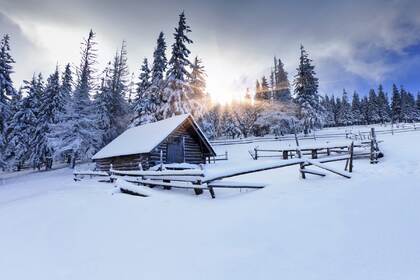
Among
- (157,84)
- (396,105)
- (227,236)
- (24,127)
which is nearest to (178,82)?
(157,84)

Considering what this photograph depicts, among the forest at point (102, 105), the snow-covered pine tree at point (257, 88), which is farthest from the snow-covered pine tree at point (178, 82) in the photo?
the snow-covered pine tree at point (257, 88)

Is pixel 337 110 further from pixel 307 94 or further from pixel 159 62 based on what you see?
pixel 159 62

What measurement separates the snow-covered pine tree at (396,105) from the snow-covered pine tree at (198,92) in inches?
2578

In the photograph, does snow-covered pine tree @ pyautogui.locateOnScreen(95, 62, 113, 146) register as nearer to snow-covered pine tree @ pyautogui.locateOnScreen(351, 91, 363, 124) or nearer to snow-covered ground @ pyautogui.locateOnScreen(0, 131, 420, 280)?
snow-covered ground @ pyautogui.locateOnScreen(0, 131, 420, 280)

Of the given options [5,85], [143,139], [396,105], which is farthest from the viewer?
[396,105]

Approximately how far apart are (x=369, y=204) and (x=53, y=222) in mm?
8618

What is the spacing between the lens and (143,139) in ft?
73.3

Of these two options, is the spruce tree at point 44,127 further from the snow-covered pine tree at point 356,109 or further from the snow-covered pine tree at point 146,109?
the snow-covered pine tree at point 356,109

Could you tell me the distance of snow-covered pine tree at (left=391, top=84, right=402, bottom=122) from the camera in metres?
78.1

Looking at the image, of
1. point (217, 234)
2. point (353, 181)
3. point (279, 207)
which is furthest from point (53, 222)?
point (353, 181)

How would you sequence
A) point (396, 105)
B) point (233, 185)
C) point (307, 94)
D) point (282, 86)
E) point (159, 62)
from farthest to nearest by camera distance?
point (396, 105), point (282, 86), point (307, 94), point (159, 62), point (233, 185)

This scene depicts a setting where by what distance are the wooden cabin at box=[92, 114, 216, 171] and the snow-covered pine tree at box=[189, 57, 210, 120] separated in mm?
8826

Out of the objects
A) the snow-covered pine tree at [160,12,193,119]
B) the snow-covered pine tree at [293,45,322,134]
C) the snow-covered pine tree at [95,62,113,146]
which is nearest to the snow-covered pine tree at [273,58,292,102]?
the snow-covered pine tree at [293,45,322,134]

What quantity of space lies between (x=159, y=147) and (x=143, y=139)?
1536 millimetres
